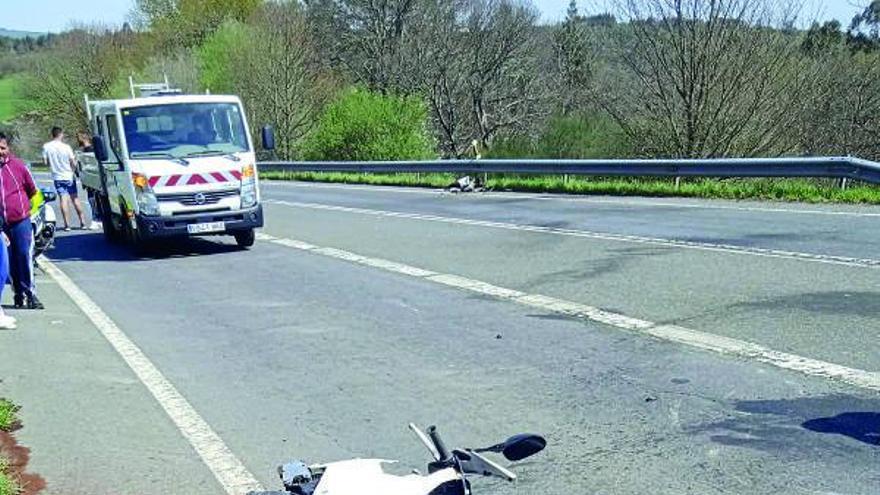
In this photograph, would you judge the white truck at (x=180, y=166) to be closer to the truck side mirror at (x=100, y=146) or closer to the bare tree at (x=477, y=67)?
the truck side mirror at (x=100, y=146)

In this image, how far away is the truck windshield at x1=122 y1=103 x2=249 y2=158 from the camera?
46.5 ft

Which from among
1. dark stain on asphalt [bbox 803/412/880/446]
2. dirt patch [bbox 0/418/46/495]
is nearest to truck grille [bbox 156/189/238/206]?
dirt patch [bbox 0/418/46/495]

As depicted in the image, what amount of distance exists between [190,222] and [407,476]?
11.5 m

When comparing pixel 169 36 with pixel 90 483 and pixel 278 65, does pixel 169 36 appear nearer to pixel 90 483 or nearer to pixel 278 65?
pixel 278 65

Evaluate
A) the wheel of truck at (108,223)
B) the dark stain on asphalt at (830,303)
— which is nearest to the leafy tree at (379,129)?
the wheel of truck at (108,223)

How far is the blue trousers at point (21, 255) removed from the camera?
388 inches

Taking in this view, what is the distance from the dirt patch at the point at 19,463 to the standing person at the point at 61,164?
1347 centimetres

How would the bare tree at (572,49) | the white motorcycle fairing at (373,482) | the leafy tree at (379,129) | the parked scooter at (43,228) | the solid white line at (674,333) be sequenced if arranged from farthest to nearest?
the bare tree at (572,49) < the leafy tree at (379,129) < the parked scooter at (43,228) < the solid white line at (674,333) < the white motorcycle fairing at (373,482)

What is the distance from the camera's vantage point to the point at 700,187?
1778 cm

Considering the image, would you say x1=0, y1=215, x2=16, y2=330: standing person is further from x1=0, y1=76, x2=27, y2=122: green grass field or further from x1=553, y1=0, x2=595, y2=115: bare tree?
x1=0, y1=76, x2=27, y2=122: green grass field

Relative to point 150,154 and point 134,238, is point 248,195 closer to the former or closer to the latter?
point 150,154

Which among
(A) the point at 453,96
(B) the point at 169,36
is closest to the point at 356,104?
(A) the point at 453,96

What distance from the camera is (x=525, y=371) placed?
6434mm

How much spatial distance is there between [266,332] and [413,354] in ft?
5.69
